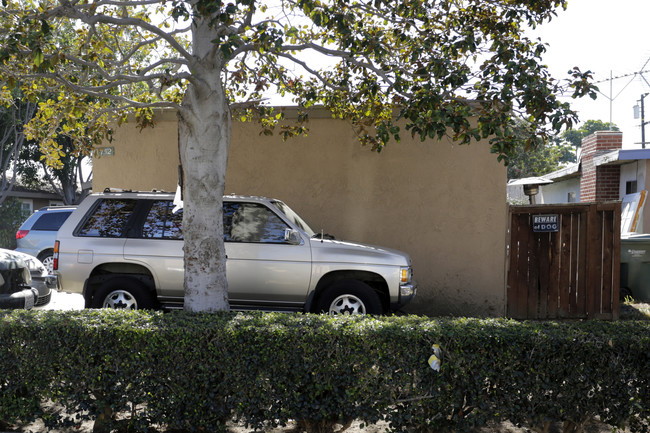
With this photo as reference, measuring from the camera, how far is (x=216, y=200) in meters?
5.93

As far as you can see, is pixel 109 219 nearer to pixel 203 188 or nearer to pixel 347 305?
pixel 203 188

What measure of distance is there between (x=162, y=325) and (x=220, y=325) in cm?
49

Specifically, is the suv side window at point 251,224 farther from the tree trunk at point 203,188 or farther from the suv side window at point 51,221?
the suv side window at point 51,221

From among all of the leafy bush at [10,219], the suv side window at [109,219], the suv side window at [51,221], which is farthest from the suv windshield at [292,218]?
the leafy bush at [10,219]

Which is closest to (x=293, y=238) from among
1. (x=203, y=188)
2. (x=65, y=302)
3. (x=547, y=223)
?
(x=203, y=188)

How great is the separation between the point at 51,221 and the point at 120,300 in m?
8.36

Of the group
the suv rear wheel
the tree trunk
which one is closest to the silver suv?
the suv rear wheel

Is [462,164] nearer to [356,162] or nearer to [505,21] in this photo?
[356,162]

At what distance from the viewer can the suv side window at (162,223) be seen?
26.1 ft

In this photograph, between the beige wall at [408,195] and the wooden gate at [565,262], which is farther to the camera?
the beige wall at [408,195]

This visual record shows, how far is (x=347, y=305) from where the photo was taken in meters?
7.57

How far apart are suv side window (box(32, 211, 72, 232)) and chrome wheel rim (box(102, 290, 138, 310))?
7980 mm

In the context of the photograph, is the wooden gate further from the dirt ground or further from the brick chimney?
the brick chimney

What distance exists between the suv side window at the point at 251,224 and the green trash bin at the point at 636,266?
21.0 ft
